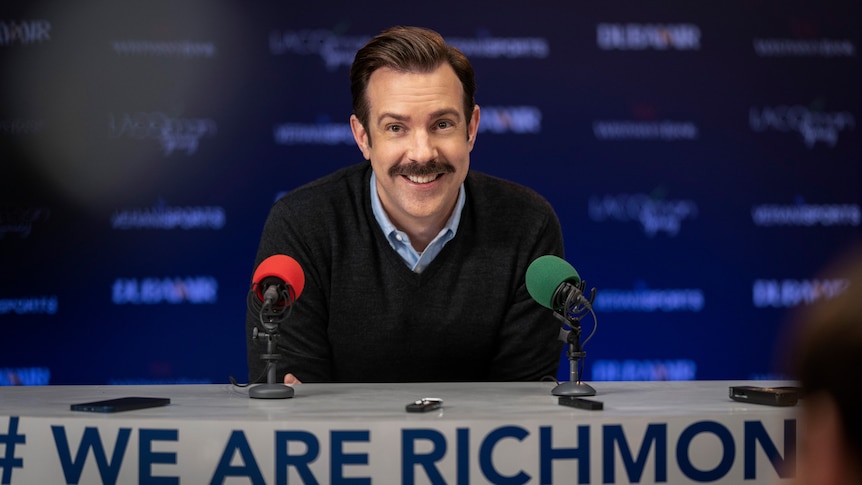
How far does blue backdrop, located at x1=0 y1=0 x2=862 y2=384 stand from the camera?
4.60m

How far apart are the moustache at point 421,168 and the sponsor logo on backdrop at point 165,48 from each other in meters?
2.31

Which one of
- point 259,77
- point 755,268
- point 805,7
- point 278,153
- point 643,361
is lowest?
point 643,361

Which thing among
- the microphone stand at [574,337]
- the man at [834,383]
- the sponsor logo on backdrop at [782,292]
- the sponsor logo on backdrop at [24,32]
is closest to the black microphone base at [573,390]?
the microphone stand at [574,337]

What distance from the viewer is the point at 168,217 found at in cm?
462

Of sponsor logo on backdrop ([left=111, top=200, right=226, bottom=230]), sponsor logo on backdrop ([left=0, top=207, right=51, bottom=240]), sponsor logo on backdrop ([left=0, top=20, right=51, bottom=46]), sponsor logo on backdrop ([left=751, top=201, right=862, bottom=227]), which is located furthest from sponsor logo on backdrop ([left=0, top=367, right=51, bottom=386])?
sponsor logo on backdrop ([left=751, top=201, right=862, bottom=227])

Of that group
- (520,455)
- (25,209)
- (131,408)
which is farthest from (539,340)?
(25,209)

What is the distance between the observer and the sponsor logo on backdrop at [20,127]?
4594mm

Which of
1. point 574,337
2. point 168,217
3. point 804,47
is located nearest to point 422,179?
point 574,337

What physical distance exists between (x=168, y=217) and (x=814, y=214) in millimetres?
3175

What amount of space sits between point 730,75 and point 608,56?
24.5 inches

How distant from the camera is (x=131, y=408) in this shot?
1.81 m

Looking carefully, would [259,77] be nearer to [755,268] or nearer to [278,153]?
[278,153]

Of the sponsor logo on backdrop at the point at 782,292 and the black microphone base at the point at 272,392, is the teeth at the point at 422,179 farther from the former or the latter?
the sponsor logo on backdrop at the point at 782,292

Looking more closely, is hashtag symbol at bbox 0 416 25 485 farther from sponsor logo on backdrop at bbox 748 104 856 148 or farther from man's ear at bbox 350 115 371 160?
sponsor logo on backdrop at bbox 748 104 856 148
